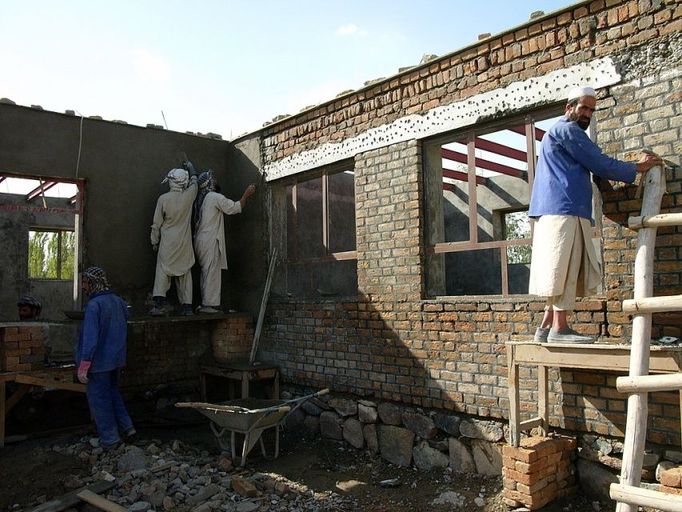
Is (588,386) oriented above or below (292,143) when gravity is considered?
below

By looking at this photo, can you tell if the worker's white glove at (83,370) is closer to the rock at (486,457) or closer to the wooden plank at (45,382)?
the wooden plank at (45,382)

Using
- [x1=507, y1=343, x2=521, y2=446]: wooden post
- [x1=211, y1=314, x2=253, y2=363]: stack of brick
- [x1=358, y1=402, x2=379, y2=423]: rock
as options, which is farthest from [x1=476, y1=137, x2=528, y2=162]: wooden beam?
[x1=211, y1=314, x2=253, y2=363]: stack of brick

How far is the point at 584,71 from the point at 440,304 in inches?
95.2

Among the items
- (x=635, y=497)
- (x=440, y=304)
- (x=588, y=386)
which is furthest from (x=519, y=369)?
(x=635, y=497)

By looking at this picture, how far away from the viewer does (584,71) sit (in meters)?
4.55

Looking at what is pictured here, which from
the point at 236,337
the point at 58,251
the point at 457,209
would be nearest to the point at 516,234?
the point at 457,209

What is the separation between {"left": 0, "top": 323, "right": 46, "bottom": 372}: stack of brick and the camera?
19.9 feet

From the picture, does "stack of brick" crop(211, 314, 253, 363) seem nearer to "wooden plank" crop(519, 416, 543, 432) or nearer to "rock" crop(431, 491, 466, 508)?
"rock" crop(431, 491, 466, 508)

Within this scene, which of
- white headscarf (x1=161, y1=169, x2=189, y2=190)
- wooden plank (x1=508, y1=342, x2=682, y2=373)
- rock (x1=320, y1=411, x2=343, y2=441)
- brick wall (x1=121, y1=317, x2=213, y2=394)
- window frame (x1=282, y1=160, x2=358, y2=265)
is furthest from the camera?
brick wall (x1=121, y1=317, x2=213, y2=394)

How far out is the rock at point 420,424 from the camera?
5504 mm

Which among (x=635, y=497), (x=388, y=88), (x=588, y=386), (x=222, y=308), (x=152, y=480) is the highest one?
(x=388, y=88)

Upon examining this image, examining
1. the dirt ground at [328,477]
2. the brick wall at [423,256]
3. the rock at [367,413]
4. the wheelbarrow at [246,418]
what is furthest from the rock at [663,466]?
the wheelbarrow at [246,418]

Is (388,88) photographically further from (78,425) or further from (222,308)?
(78,425)

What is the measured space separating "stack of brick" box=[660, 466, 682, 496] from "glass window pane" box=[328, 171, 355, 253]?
24.6ft
